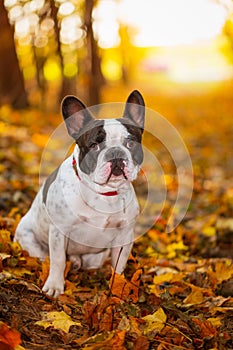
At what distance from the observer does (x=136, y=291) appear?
388 cm

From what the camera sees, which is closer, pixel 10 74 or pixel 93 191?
pixel 93 191

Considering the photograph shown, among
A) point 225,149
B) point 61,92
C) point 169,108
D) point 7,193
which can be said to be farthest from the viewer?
point 169,108

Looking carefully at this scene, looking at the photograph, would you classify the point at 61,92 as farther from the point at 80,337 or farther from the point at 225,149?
the point at 80,337

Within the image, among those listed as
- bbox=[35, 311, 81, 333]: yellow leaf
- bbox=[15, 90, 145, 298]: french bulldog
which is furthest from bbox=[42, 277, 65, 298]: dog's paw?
bbox=[35, 311, 81, 333]: yellow leaf

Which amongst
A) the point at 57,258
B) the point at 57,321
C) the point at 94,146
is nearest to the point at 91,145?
the point at 94,146

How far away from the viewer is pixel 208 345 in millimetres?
3246

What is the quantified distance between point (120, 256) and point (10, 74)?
Result: 939 cm

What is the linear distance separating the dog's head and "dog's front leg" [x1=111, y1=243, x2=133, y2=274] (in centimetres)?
63

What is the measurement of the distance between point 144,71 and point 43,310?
41.4 m

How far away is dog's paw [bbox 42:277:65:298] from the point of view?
3.92 meters

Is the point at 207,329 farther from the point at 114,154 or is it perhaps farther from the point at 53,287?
the point at 114,154

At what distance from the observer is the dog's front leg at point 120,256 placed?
4.22 metres

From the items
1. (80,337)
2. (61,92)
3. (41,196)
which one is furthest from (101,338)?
(61,92)

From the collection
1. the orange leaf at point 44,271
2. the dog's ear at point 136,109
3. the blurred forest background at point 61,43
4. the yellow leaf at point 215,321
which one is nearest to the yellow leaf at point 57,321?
the orange leaf at point 44,271
